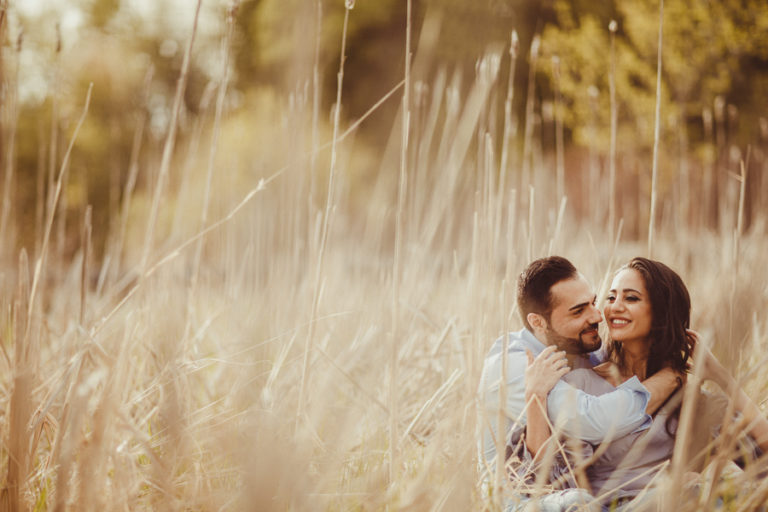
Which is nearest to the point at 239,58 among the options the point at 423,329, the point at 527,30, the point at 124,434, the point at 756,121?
the point at 527,30

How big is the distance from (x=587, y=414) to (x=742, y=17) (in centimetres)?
378

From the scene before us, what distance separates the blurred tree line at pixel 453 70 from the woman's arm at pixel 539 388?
0.50 m

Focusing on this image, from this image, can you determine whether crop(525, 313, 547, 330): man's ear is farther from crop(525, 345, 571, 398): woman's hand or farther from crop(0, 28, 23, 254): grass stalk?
crop(0, 28, 23, 254): grass stalk

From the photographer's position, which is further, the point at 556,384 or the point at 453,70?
the point at 453,70

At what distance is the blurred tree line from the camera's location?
8.17ft

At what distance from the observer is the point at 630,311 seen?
1.11m

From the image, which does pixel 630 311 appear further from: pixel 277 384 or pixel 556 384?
pixel 277 384

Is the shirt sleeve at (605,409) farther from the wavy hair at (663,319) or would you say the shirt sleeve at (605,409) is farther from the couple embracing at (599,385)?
the wavy hair at (663,319)

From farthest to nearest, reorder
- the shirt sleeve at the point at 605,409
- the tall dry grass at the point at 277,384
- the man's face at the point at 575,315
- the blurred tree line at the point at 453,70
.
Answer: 1. the blurred tree line at the point at 453,70
2. the man's face at the point at 575,315
3. the shirt sleeve at the point at 605,409
4. the tall dry grass at the point at 277,384

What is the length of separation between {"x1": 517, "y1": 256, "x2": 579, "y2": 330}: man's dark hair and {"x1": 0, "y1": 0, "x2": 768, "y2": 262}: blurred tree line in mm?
402

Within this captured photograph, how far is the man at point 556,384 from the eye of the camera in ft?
3.30

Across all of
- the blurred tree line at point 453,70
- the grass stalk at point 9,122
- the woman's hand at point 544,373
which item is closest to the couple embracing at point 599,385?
the woman's hand at point 544,373

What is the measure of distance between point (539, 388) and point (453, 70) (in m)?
6.44

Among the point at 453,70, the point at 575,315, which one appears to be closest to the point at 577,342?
the point at 575,315
